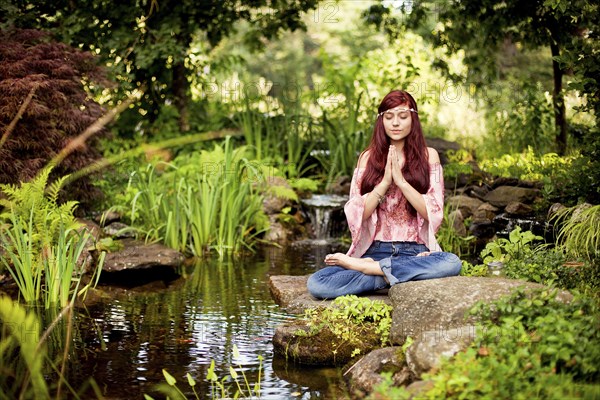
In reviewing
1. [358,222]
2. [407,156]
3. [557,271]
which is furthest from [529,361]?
[407,156]

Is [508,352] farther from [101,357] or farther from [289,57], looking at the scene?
[289,57]

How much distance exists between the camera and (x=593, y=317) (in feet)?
12.1

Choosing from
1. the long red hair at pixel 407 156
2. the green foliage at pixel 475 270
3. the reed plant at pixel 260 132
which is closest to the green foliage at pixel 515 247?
the green foliage at pixel 475 270

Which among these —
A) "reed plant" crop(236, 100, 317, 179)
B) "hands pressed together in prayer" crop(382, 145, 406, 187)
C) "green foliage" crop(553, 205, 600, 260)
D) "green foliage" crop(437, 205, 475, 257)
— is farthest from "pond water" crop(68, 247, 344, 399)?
"reed plant" crop(236, 100, 317, 179)

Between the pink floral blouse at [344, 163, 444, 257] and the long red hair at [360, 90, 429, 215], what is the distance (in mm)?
68

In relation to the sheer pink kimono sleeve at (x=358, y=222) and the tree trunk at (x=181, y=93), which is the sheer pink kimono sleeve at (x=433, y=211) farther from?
the tree trunk at (x=181, y=93)

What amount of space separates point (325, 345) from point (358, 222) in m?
0.99

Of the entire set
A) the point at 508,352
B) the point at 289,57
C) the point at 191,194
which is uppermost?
the point at 289,57

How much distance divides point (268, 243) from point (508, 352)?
5.74m

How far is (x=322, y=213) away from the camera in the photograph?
9844mm

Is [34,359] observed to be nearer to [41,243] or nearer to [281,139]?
[41,243]

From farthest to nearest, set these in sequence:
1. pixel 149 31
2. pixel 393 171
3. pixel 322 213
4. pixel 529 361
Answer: pixel 149 31, pixel 322 213, pixel 393 171, pixel 529 361

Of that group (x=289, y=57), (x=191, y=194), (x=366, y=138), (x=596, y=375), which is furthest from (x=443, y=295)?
(x=289, y=57)

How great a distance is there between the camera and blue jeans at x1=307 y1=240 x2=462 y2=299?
5.35 meters
